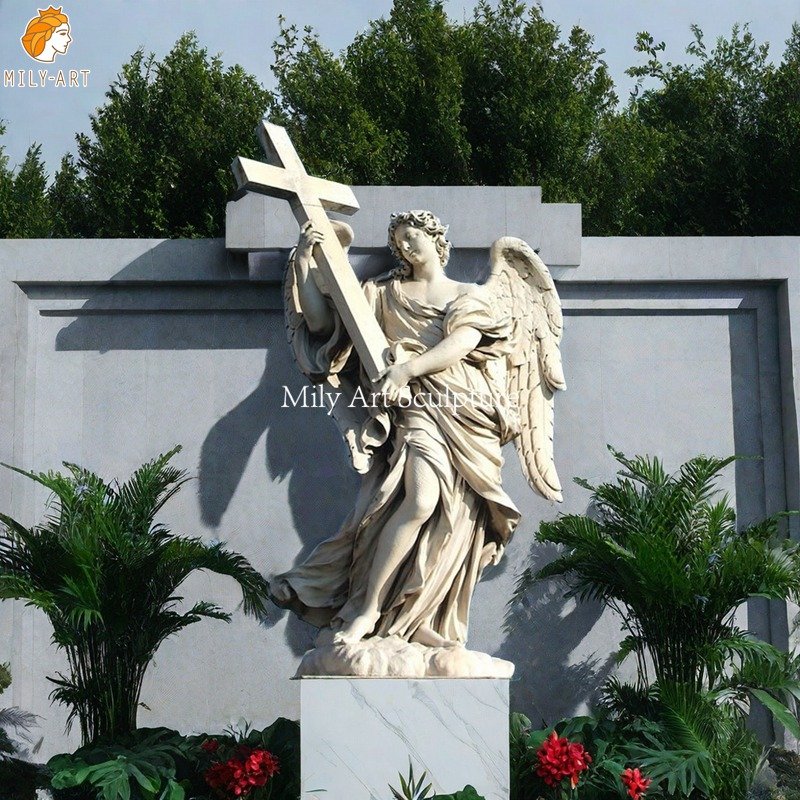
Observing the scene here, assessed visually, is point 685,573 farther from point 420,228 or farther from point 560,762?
point 420,228

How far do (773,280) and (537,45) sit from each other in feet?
24.3

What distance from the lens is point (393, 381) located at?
6.98 meters

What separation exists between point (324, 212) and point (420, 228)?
0.52 m

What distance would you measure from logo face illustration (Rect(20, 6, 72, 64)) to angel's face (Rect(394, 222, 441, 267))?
689cm

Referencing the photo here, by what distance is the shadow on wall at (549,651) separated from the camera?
9719 mm

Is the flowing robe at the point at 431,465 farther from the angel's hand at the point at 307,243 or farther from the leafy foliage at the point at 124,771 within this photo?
the leafy foliage at the point at 124,771

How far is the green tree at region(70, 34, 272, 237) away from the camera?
52.4 ft

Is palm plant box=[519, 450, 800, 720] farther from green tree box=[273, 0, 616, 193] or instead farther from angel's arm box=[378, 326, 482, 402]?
green tree box=[273, 0, 616, 193]

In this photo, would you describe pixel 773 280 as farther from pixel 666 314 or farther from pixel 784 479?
pixel 784 479

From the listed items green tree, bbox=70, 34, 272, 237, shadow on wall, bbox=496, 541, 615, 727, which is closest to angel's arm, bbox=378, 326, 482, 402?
shadow on wall, bbox=496, 541, 615, 727

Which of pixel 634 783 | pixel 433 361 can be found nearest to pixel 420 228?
pixel 433 361

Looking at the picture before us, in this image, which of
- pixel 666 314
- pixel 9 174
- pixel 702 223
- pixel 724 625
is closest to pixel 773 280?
pixel 666 314

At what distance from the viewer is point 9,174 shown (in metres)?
17.0

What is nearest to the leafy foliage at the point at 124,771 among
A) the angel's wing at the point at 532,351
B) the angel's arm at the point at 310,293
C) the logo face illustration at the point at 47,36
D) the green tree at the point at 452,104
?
the angel's arm at the point at 310,293
